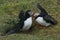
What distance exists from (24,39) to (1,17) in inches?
84.6

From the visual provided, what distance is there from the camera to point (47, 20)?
997 cm

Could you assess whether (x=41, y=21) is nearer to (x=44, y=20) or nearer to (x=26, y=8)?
(x=44, y=20)

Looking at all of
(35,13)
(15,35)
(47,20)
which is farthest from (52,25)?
(15,35)

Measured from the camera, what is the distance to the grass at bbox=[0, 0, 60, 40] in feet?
29.2

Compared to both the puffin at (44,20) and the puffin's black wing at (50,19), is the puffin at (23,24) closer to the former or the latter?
the puffin at (44,20)

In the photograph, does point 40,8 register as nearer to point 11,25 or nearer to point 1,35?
point 11,25

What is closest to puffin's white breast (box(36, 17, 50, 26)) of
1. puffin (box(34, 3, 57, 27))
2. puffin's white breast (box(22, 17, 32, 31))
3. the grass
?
puffin (box(34, 3, 57, 27))

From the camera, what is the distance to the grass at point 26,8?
351 inches

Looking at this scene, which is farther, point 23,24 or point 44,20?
point 44,20

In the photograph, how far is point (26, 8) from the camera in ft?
36.7

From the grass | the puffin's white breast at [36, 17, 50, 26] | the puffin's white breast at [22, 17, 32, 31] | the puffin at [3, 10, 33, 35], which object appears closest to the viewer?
the grass

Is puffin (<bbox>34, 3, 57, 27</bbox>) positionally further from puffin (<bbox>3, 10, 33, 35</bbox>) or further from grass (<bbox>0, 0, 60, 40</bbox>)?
puffin (<bbox>3, 10, 33, 35</bbox>)

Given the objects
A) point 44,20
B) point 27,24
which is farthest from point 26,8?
point 27,24

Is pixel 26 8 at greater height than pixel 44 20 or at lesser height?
lesser
